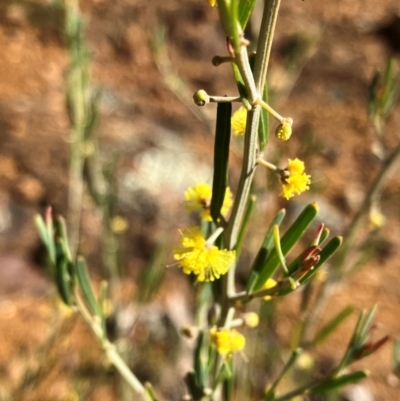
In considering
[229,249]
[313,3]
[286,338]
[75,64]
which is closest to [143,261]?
[286,338]

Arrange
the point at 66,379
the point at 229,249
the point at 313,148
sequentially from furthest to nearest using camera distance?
the point at 66,379
the point at 313,148
the point at 229,249

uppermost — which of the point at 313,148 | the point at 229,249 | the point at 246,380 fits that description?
the point at 229,249

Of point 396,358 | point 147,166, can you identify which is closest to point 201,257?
point 396,358

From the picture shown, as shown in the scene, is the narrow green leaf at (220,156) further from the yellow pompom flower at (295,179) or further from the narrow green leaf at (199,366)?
the narrow green leaf at (199,366)

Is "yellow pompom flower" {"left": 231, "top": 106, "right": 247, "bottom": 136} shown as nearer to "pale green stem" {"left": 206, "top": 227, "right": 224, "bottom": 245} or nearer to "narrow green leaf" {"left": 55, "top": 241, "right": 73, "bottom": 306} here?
"pale green stem" {"left": 206, "top": 227, "right": 224, "bottom": 245}

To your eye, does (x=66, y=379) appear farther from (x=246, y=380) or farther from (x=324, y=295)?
(x=324, y=295)

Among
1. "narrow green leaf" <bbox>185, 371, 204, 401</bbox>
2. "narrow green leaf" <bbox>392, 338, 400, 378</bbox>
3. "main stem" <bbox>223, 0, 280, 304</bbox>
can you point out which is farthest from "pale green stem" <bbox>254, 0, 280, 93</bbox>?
"narrow green leaf" <bbox>392, 338, 400, 378</bbox>
